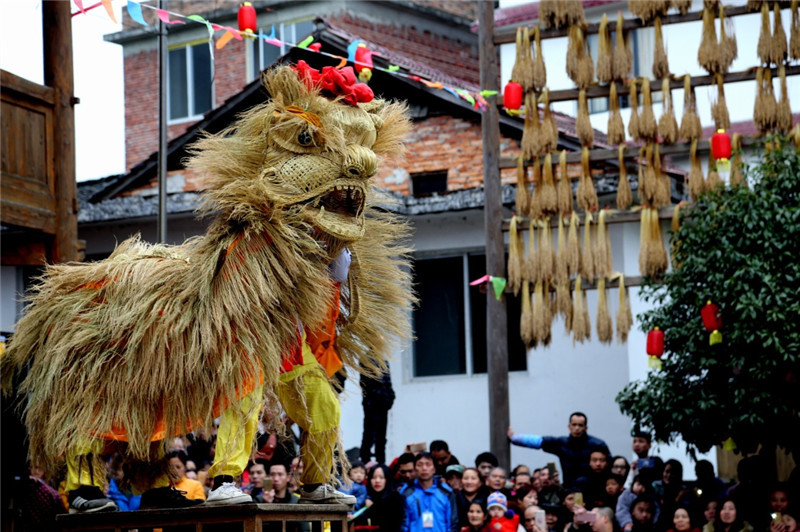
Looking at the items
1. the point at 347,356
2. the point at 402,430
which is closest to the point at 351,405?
the point at 402,430

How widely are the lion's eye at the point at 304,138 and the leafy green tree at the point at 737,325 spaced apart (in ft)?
15.3

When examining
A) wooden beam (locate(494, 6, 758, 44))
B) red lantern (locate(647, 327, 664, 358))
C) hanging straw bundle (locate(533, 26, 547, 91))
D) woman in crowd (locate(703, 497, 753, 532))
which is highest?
wooden beam (locate(494, 6, 758, 44))

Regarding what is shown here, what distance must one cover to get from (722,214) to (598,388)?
3.59 metres

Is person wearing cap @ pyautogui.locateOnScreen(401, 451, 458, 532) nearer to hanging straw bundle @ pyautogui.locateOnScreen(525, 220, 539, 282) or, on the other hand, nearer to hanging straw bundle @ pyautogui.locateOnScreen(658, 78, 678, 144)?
hanging straw bundle @ pyautogui.locateOnScreen(525, 220, 539, 282)

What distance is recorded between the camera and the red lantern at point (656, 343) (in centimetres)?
984

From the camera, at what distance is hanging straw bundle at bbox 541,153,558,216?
11.1m

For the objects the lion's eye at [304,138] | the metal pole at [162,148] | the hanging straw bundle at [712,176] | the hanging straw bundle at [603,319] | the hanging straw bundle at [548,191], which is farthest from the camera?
the hanging straw bundle at [548,191]

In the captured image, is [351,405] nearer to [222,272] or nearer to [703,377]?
[703,377]

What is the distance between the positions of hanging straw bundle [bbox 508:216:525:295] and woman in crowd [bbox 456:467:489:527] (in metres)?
2.31

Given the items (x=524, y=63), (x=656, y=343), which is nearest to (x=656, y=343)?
(x=656, y=343)

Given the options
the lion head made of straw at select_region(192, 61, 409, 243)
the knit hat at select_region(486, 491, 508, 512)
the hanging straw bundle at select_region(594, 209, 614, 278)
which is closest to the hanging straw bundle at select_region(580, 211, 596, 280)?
the hanging straw bundle at select_region(594, 209, 614, 278)

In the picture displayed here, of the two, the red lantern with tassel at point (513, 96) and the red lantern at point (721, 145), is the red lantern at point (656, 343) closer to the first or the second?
the red lantern at point (721, 145)

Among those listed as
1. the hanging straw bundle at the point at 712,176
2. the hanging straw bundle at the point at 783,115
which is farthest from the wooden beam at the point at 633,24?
the hanging straw bundle at the point at 712,176

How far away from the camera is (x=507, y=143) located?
13.4m
